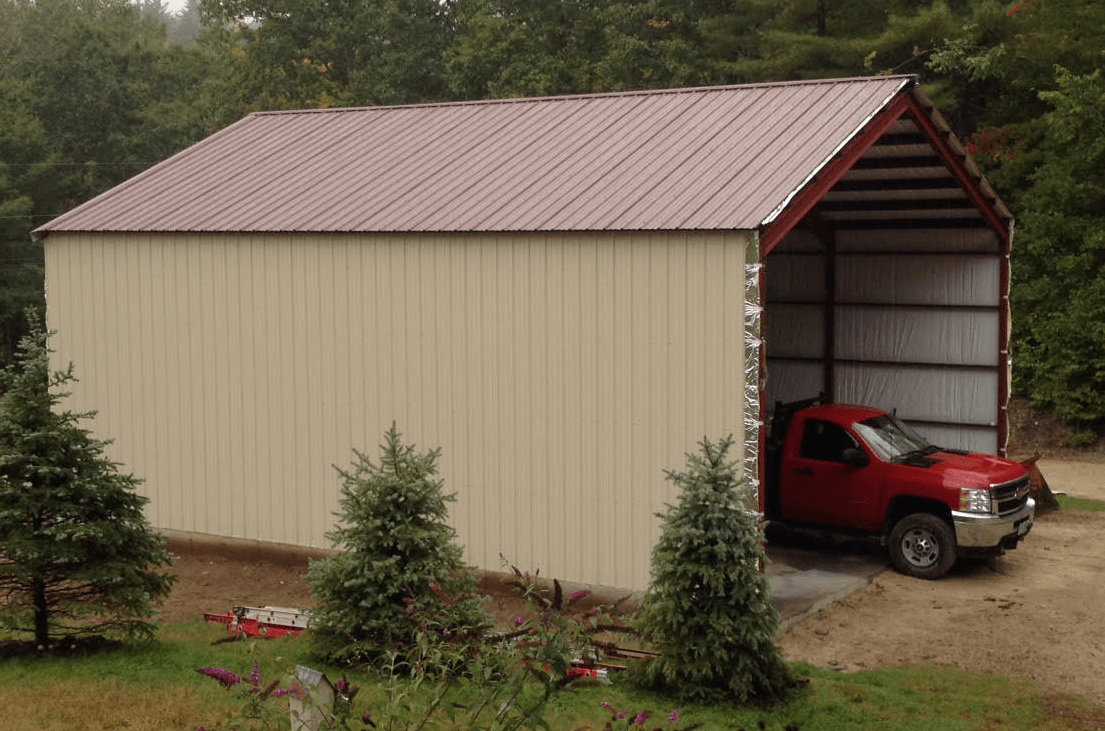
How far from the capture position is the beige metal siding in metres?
14.6

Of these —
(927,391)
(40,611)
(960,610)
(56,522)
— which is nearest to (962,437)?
(927,391)

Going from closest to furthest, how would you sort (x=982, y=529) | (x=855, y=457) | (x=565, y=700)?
(x=565, y=700)
(x=982, y=529)
(x=855, y=457)

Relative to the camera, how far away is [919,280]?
20406mm

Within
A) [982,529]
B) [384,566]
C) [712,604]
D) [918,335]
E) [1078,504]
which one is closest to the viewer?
[712,604]

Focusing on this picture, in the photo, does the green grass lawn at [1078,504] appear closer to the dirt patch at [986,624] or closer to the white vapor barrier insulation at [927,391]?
the white vapor barrier insulation at [927,391]

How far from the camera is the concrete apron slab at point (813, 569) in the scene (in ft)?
49.7

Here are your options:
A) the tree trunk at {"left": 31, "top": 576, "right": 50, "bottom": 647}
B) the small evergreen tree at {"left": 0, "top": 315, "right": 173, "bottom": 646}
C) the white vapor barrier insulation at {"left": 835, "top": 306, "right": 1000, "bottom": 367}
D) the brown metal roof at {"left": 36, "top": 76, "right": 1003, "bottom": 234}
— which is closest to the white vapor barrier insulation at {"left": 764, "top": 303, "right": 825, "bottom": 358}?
the white vapor barrier insulation at {"left": 835, "top": 306, "right": 1000, "bottom": 367}

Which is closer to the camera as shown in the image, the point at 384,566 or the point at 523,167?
the point at 384,566

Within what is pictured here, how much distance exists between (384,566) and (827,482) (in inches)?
295

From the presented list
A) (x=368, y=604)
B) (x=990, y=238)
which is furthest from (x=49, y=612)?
(x=990, y=238)

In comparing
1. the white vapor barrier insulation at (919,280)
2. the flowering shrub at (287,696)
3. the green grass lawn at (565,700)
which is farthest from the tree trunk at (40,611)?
the white vapor barrier insulation at (919,280)

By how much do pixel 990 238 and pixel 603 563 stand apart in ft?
28.1

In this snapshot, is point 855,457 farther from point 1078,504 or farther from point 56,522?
point 56,522

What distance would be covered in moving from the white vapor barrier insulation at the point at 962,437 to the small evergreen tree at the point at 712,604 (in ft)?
32.8
